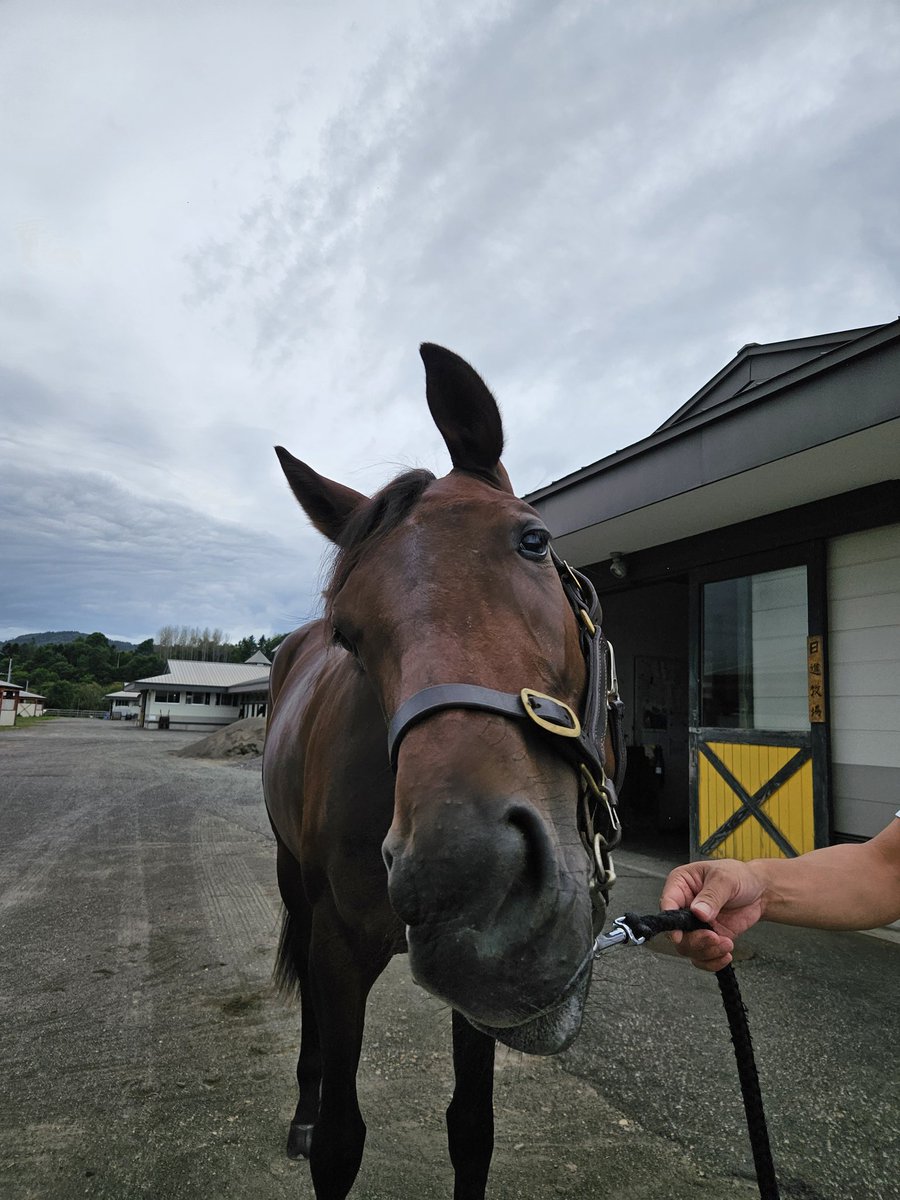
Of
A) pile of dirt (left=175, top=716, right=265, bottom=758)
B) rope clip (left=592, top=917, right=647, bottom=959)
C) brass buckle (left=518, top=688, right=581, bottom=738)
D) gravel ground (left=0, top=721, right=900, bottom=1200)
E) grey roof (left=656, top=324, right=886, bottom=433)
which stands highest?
grey roof (left=656, top=324, right=886, bottom=433)

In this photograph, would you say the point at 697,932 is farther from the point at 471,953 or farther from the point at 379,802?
the point at 379,802

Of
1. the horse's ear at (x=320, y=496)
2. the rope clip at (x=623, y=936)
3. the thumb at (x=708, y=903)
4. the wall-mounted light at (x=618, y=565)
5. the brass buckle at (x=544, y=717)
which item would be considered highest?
the wall-mounted light at (x=618, y=565)

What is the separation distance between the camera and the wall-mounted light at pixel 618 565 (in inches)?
288

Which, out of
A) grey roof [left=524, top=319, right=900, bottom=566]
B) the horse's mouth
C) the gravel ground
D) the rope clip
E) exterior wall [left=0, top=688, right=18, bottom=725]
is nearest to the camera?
the horse's mouth

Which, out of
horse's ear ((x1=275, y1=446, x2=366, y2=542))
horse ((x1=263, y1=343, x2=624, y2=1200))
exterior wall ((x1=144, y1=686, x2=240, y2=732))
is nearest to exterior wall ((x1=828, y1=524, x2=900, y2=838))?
horse ((x1=263, y1=343, x2=624, y2=1200))

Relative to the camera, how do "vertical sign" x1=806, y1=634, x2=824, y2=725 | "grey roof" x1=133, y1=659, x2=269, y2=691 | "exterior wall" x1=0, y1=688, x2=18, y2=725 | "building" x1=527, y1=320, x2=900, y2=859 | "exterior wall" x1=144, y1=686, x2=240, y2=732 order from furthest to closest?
"grey roof" x1=133, y1=659, x2=269, y2=691
"exterior wall" x1=144, y1=686, x2=240, y2=732
"exterior wall" x1=0, y1=688, x2=18, y2=725
"vertical sign" x1=806, y1=634, x2=824, y2=725
"building" x1=527, y1=320, x2=900, y2=859

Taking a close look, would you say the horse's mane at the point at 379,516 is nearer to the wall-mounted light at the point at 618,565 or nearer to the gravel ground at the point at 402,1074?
the gravel ground at the point at 402,1074

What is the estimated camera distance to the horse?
881 mm

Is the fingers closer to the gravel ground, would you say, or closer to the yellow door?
the gravel ground

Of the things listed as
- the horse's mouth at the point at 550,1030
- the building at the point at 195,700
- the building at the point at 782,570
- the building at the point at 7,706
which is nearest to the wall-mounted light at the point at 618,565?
the building at the point at 782,570

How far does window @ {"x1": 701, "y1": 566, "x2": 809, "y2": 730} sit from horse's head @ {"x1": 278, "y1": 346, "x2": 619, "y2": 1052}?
497 centimetres

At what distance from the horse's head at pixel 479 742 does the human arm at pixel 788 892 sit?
1.36 feet

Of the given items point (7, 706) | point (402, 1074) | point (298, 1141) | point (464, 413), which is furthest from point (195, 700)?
point (464, 413)

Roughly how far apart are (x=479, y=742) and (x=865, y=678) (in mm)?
5159
